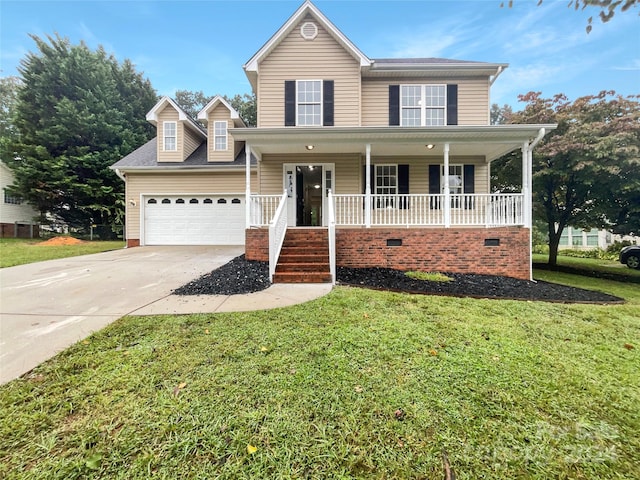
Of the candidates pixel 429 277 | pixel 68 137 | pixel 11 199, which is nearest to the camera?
pixel 429 277

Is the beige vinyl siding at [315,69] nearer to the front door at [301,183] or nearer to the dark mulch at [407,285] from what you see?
the front door at [301,183]

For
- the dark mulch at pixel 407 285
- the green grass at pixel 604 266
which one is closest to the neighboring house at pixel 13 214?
the dark mulch at pixel 407 285

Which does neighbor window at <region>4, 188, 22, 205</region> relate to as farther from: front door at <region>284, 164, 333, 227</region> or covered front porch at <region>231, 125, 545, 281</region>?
front door at <region>284, 164, 333, 227</region>

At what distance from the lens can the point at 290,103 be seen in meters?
9.83

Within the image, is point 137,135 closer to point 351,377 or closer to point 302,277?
point 302,277

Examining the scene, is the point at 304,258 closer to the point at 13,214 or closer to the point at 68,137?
the point at 68,137

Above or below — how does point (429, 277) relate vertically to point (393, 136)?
below

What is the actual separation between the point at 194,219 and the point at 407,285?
10.1m

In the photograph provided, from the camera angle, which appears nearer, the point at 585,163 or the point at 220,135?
the point at 585,163

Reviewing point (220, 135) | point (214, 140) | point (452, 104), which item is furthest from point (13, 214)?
point (452, 104)

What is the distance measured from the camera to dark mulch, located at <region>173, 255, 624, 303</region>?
218 inches

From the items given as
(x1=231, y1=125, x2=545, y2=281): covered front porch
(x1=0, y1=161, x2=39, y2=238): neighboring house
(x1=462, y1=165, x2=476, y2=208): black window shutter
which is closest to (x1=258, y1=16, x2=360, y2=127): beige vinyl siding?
(x1=231, y1=125, x2=545, y2=281): covered front porch

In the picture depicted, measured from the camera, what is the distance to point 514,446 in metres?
1.81

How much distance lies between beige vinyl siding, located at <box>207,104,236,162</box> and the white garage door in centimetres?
182
